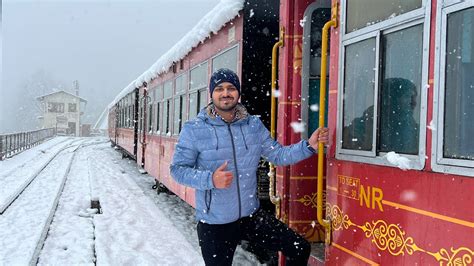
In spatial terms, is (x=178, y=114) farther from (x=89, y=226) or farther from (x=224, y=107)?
(x=224, y=107)

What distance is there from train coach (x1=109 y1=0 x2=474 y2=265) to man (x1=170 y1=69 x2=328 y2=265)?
1.03 feet

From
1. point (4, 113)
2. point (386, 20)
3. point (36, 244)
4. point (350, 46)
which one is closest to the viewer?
point (386, 20)

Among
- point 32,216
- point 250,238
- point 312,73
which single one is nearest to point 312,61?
point 312,73

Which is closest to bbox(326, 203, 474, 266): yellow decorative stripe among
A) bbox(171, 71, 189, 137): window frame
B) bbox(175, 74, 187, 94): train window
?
bbox(171, 71, 189, 137): window frame

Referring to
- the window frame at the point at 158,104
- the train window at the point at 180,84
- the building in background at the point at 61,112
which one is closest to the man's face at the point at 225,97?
the train window at the point at 180,84

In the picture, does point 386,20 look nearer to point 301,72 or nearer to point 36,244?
point 301,72

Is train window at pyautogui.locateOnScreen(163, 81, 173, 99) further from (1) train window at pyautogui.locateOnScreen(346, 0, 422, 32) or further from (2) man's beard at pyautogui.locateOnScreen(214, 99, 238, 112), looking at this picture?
(1) train window at pyautogui.locateOnScreen(346, 0, 422, 32)

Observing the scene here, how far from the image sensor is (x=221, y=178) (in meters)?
2.92

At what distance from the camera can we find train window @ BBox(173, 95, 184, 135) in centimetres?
805

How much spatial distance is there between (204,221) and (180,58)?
17.7 feet

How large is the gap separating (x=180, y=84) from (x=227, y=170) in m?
5.27

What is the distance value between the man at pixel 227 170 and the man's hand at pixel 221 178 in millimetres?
141

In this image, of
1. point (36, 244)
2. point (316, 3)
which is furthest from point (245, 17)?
point (36, 244)

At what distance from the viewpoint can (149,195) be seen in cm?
1121
